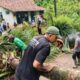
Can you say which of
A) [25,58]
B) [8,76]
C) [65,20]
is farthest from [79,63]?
[65,20]

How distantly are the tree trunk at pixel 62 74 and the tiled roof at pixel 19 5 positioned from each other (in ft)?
119

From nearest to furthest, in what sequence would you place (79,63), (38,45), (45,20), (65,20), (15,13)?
(38,45) → (79,63) → (65,20) → (45,20) → (15,13)

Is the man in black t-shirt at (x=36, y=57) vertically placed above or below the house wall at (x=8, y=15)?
above

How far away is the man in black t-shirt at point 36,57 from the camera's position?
18.6 feet

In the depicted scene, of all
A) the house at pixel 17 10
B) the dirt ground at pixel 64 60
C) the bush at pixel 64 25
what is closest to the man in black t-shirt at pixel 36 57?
the dirt ground at pixel 64 60

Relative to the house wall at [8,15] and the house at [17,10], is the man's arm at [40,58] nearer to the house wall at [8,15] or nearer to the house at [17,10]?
the house at [17,10]

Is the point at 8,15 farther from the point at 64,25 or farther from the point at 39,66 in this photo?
the point at 39,66

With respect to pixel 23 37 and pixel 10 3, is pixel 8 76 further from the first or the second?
pixel 10 3

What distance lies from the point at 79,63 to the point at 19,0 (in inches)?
1328

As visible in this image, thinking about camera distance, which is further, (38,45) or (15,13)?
(15,13)

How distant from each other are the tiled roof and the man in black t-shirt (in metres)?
36.3

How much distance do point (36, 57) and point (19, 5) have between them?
39.3 metres

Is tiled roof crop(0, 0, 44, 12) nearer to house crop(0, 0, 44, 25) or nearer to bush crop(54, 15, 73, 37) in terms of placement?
house crop(0, 0, 44, 25)

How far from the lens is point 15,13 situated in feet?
140
